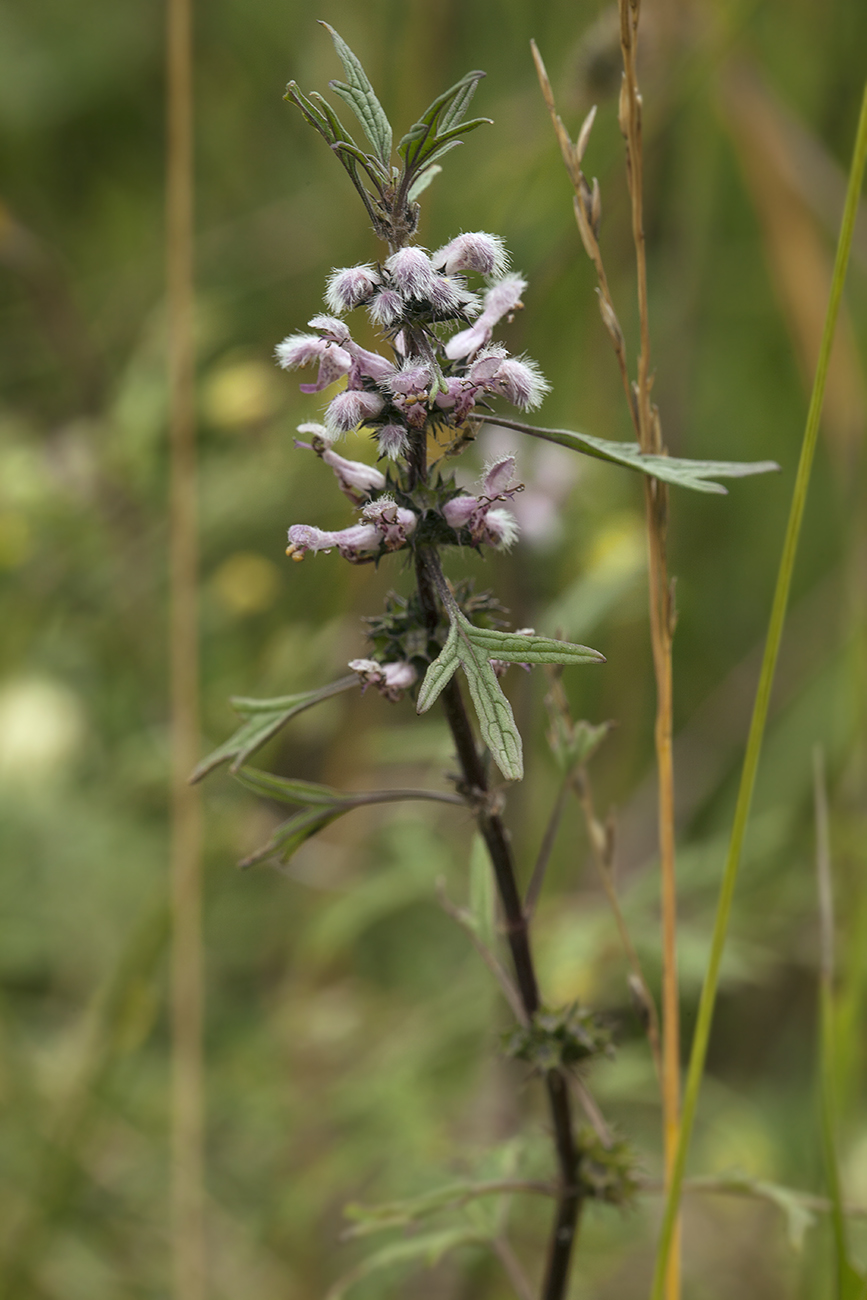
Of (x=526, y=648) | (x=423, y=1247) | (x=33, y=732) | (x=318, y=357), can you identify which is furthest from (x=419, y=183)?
(x=33, y=732)

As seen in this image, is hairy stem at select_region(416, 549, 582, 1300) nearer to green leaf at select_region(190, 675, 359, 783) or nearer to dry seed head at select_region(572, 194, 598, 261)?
green leaf at select_region(190, 675, 359, 783)

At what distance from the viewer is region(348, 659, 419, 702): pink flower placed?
95 cm

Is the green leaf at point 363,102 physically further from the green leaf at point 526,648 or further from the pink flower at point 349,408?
the green leaf at point 526,648

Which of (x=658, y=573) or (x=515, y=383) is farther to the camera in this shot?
(x=658, y=573)

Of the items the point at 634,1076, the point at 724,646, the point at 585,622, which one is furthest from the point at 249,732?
the point at 724,646

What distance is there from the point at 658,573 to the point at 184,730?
1.29 meters

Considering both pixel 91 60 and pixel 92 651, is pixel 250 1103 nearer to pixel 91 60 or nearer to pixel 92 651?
pixel 92 651

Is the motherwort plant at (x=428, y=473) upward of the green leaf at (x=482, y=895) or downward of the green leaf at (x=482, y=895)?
upward

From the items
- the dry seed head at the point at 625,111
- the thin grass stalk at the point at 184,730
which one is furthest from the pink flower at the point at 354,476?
the thin grass stalk at the point at 184,730

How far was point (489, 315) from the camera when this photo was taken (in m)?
0.99

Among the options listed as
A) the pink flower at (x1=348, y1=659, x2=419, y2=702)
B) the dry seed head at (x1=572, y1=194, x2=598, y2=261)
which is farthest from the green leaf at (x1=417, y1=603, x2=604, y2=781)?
the dry seed head at (x1=572, y1=194, x2=598, y2=261)

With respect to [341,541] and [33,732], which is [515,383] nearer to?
[341,541]

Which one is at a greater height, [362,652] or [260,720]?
[362,652]

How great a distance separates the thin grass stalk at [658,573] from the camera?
1079mm
